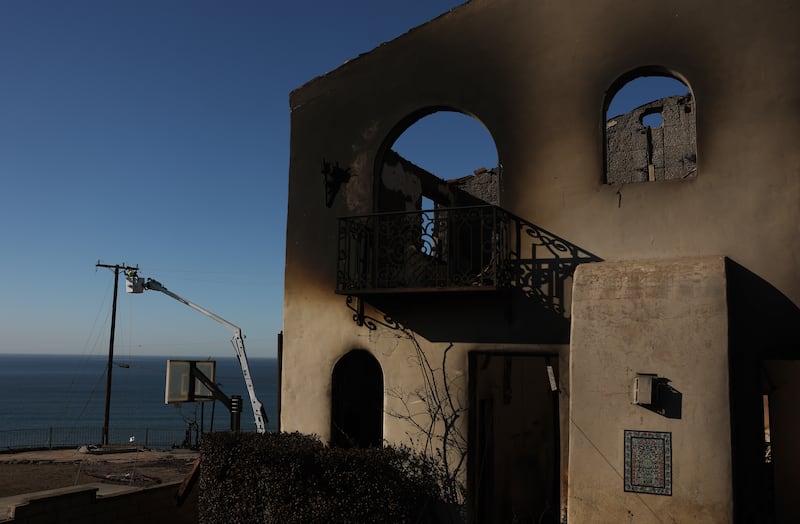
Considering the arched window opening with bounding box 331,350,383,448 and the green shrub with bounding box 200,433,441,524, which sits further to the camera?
the arched window opening with bounding box 331,350,383,448

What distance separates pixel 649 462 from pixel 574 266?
8.82 ft

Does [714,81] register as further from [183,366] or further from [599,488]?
[183,366]

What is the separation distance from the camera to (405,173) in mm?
13414

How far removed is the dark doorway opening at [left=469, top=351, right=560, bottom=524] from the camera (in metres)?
11.8

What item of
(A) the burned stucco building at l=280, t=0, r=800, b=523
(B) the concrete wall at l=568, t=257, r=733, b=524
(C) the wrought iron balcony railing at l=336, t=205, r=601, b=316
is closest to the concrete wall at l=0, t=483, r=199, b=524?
(A) the burned stucco building at l=280, t=0, r=800, b=523

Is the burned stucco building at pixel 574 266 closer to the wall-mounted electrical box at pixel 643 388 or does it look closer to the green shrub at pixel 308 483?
the wall-mounted electrical box at pixel 643 388

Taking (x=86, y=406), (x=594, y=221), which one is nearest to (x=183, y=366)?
(x=594, y=221)

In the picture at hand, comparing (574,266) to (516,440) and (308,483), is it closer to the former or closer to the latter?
(308,483)

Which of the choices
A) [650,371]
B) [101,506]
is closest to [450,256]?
[650,371]

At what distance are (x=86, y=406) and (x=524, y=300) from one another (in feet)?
482

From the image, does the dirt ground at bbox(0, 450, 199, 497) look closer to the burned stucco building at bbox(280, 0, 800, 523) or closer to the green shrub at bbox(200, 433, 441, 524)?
the green shrub at bbox(200, 433, 441, 524)

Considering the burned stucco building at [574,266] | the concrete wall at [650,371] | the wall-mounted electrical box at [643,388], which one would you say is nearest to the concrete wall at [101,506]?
the burned stucco building at [574,266]

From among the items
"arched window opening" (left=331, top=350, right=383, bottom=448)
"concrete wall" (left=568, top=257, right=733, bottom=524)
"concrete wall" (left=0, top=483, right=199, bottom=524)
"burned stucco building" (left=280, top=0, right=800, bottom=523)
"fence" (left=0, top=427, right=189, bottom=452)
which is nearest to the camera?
"concrete wall" (left=568, top=257, right=733, bottom=524)

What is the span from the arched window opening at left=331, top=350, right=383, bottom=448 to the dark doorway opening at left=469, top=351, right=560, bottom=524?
181 centimetres
